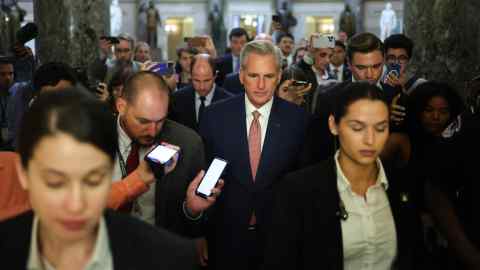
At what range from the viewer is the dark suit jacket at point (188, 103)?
554 centimetres

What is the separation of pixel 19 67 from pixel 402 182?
17.4 ft

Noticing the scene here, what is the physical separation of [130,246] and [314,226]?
1096 millimetres

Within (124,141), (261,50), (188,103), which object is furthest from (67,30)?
(124,141)

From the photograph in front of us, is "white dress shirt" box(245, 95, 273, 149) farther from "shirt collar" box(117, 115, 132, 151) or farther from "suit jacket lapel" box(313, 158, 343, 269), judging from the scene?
"suit jacket lapel" box(313, 158, 343, 269)

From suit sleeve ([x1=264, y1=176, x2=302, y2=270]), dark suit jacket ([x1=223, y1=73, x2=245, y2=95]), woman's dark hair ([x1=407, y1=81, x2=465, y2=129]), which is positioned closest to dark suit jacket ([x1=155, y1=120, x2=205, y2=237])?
suit sleeve ([x1=264, y1=176, x2=302, y2=270])

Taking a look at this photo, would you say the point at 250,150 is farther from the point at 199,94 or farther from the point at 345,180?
the point at 199,94

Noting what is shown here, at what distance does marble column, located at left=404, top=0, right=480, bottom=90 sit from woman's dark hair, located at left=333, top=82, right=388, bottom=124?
4.09m

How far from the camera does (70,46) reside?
6840mm

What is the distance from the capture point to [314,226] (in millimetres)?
2619

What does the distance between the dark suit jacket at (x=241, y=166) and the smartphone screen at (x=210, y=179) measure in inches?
21.1

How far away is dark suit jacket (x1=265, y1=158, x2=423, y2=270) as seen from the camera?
2596 millimetres

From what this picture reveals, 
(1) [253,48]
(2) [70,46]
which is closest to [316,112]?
(1) [253,48]

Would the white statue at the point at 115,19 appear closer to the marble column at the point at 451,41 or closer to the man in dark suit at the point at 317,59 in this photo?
the man in dark suit at the point at 317,59

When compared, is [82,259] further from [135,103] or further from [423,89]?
[423,89]
